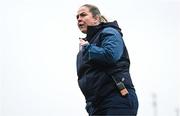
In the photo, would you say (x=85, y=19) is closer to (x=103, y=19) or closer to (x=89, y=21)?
(x=89, y=21)

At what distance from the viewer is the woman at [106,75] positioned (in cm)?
699

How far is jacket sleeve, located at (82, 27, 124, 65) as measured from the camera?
6.99 metres

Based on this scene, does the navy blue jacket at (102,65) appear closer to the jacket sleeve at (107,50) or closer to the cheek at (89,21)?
the jacket sleeve at (107,50)

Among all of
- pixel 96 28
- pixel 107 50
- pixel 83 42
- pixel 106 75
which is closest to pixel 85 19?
pixel 96 28

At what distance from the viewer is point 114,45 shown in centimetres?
707

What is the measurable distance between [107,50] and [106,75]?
0.76ft

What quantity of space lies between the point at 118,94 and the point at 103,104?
165 millimetres

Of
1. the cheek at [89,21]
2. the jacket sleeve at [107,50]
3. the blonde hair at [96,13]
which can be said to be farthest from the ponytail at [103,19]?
the jacket sleeve at [107,50]

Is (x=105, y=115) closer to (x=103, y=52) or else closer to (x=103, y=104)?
(x=103, y=104)

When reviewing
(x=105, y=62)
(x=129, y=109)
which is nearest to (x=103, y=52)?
(x=105, y=62)

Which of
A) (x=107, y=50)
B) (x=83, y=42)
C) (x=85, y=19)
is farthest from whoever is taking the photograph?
(x=85, y=19)

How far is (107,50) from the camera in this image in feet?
23.0

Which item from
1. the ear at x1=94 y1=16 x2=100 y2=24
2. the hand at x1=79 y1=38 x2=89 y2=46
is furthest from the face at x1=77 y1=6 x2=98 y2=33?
the hand at x1=79 y1=38 x2=89 y2=46

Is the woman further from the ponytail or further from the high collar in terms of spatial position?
the ponytail
